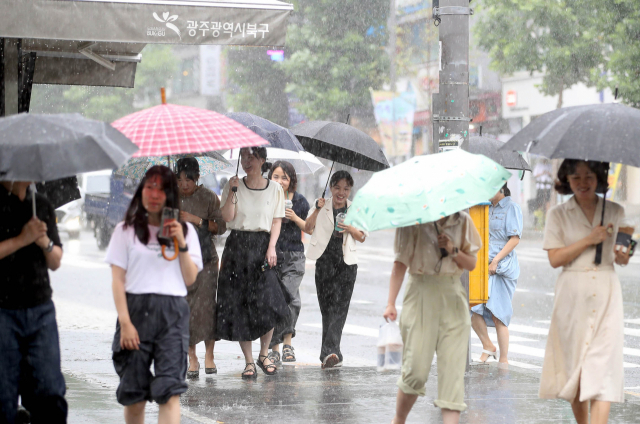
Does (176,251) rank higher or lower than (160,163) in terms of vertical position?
lower

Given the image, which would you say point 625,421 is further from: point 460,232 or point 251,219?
point 251,219

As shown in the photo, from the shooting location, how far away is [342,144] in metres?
8.08

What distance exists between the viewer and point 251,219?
25.3 feet

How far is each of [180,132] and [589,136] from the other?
2265 mm

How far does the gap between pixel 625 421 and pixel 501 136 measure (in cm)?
3181

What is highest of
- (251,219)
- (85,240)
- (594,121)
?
(594,121)

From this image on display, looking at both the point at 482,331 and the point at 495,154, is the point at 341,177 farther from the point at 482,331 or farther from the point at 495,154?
the point at 482,331

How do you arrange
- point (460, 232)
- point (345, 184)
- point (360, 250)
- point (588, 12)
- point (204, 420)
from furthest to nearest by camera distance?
point (588, 12), point (360, 250), point (345, 184), point (204, 420), point (460, 232)

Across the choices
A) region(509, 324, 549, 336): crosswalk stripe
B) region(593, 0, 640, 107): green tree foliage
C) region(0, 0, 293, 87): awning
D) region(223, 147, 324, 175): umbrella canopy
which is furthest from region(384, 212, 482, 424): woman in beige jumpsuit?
region(593, 0, 640, 107): green tree foliage

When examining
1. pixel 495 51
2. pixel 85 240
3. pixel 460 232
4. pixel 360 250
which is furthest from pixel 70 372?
pixel 495 51

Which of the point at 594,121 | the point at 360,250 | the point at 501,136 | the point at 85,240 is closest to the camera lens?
the point at 594,121

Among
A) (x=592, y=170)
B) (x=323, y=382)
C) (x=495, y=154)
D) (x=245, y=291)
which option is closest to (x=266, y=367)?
(x=323, y=382)

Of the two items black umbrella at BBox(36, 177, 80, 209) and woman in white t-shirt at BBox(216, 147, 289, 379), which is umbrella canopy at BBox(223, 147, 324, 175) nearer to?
woman in white t-shirt at BBox(216, 147, 289, 379)

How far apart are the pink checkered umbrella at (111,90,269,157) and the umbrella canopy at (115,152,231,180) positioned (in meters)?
2.23
